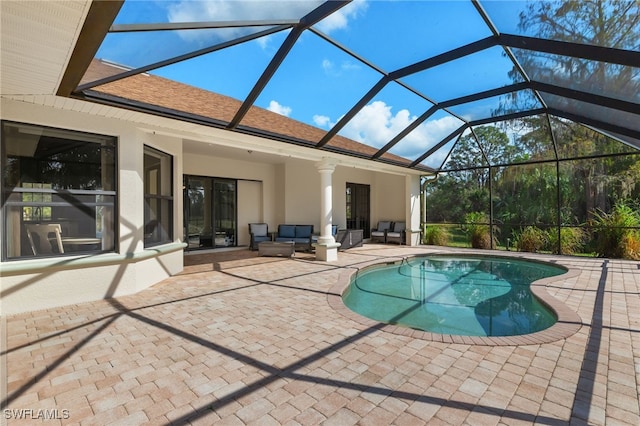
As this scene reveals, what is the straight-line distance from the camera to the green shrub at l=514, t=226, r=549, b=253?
1041 cm

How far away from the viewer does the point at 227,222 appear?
10.9m

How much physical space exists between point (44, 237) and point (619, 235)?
1347 cm

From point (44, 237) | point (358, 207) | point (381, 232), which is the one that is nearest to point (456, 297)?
point (44, 237)

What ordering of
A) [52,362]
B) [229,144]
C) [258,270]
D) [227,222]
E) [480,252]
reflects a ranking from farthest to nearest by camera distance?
[227,222], [480,252], [258,270], [229,144], [52,362]

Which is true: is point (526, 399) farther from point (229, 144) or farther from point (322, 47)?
point (229, 144)

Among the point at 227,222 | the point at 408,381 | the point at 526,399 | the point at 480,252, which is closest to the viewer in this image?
the point at 526,399

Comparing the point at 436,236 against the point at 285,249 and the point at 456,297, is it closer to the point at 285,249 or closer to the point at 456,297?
the point at 285,249

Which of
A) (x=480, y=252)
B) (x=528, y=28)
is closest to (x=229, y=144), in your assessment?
(x=528, y=28)

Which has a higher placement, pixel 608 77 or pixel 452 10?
pixel 452 10

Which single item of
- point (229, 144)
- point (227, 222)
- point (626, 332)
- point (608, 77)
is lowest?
point (626, 332)

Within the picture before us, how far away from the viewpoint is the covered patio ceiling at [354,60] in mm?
3490

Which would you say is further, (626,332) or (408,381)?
(626,332)

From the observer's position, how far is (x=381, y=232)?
1330 centimetres

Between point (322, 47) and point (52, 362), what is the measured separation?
17.4ft
